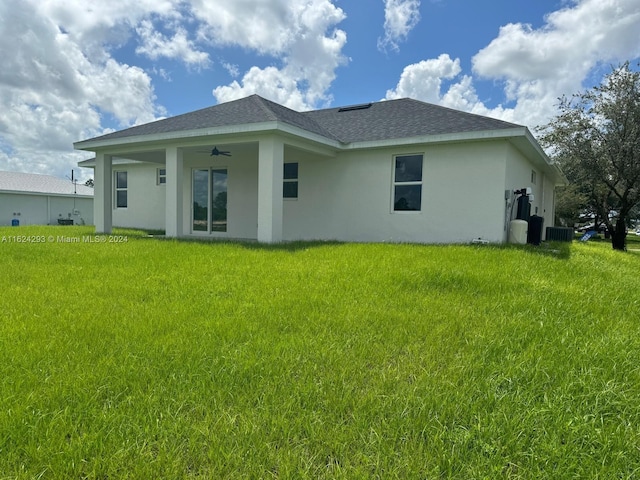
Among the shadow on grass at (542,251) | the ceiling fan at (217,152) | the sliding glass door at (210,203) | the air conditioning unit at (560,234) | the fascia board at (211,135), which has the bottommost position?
the shadow on grass at (542,251)

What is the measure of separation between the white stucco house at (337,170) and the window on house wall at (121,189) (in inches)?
183

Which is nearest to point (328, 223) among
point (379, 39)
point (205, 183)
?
point (205, 183)

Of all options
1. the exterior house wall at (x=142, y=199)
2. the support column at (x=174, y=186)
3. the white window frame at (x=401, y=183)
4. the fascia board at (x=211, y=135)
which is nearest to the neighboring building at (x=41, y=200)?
the exterior house wall at (x=142, y=199)

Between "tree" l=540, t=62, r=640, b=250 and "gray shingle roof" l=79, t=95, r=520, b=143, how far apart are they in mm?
8584

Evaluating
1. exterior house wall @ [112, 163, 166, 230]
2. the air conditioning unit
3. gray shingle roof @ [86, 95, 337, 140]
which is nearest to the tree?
the air conditioning unit

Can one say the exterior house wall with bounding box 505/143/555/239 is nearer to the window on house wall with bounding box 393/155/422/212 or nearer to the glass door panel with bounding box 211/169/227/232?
the window on house wall with bounding box 393/155/422/212

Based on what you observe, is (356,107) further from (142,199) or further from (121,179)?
(121,179)

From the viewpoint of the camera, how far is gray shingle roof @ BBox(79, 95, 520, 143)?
10.0 m

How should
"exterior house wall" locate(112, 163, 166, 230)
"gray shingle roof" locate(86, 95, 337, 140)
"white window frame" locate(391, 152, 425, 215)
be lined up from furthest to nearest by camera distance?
"exterior house wall" locate(112, 163, 166, 230), "white window frame" locate(391, 152, 425, 215), "gray shingle roof" locate(86, 95, 337, 140)

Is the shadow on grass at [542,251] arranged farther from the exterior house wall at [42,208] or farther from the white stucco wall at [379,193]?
the exterior house wall at [42,208]

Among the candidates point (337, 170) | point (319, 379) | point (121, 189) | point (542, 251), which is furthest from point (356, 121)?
point (121, 189)

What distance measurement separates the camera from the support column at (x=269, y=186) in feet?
31.5

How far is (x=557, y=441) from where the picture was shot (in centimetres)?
211

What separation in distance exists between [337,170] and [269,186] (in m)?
2.92
